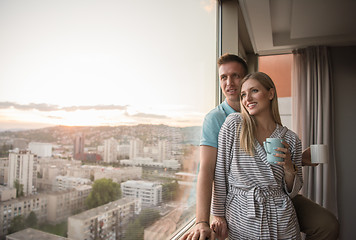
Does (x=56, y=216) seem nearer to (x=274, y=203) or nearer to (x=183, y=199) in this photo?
(x=274, y=203)

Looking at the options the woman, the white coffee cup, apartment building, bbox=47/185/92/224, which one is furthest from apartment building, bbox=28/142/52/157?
the white coffee cup

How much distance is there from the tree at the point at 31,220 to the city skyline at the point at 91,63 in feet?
0.68

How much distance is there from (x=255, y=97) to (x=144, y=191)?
64 cm

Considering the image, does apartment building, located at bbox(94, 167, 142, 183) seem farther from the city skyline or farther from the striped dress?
the striped dress

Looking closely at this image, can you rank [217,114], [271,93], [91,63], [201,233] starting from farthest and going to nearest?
1. [217,114]
2. [271,93]
3. [201,233]
4. [91,63]

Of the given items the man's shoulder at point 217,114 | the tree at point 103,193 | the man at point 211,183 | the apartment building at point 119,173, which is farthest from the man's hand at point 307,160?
the tree at point 103,193

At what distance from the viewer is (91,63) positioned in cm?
76

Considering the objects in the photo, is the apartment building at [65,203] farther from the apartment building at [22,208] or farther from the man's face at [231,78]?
the man's face at [231,78]

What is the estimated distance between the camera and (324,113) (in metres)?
2.80

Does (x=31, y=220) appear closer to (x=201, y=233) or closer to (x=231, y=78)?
(x=201, y=233)

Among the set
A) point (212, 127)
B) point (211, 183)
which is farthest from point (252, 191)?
point (212, 127)

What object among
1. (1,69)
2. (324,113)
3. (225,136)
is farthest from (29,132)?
(324,113)

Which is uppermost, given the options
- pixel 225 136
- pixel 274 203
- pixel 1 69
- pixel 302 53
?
pixel 302 53

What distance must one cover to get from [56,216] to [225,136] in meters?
0.68
